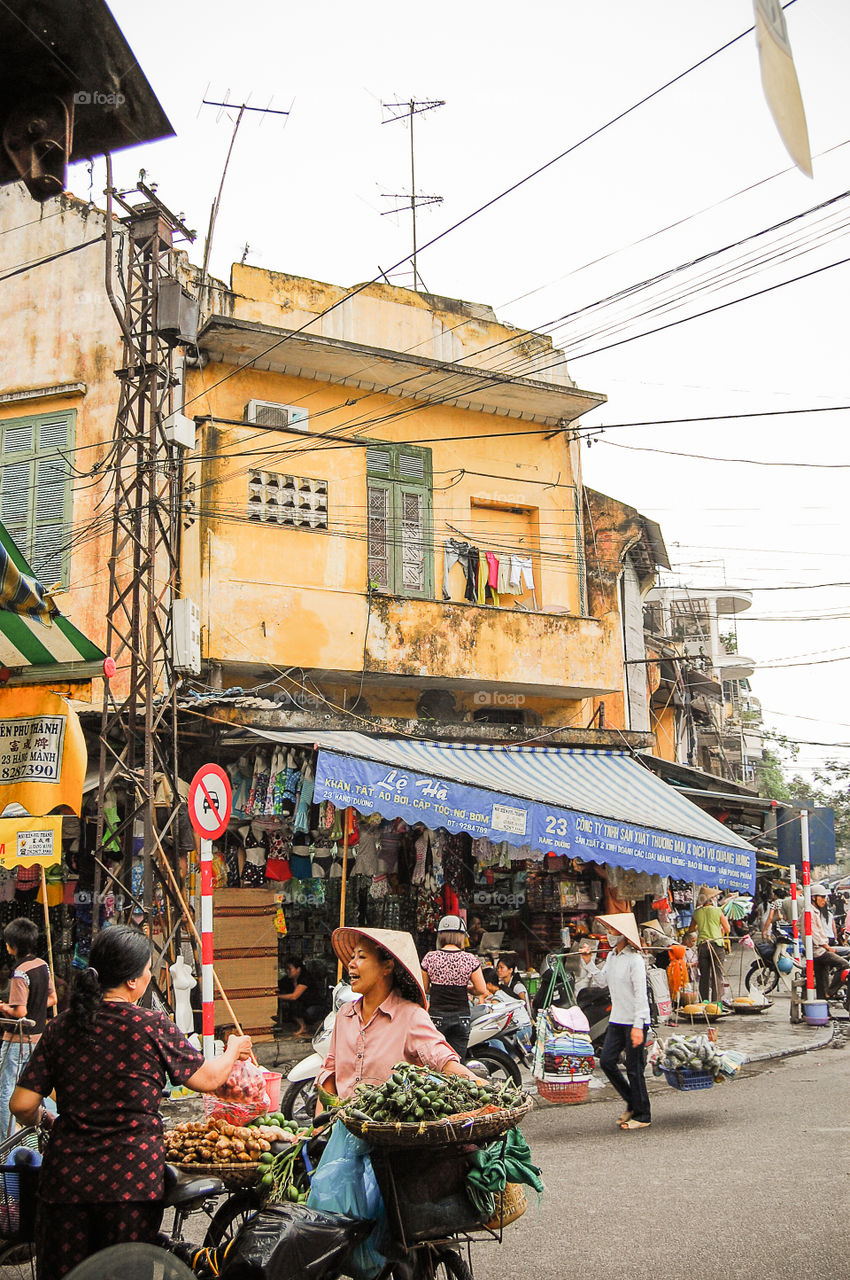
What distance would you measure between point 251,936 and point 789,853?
9.40 meters

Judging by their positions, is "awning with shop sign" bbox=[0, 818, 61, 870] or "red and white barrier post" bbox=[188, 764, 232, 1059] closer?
"awning with shop sign" bbox=[0, 818, 61, 870]

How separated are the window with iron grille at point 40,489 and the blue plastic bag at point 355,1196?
38.2 ft

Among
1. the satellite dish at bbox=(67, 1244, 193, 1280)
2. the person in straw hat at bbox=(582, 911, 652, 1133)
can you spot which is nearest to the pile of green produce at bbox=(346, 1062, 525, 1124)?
the satellite dish at bbox=(67, 1244, 193, 1280)

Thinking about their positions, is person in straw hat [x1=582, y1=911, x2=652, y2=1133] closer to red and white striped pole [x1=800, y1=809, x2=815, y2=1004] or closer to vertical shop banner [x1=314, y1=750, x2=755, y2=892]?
vertical shop banner [x1=314, y1=750, x2=755, y2=892]

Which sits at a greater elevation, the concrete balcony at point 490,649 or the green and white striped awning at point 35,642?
the concrete balcony at point 490,649

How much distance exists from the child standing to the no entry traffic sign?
2.15m

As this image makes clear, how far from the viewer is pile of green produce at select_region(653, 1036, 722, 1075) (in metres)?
9.17

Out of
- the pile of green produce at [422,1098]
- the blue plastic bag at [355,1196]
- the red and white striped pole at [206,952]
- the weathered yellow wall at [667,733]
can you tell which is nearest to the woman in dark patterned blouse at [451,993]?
the red and white striped pole at [206,952]

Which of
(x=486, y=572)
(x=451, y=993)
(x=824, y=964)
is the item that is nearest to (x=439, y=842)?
(x=486, y=572)

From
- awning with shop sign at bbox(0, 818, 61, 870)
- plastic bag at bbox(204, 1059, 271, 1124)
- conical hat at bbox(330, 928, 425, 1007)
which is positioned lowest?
plastic bag at bbox(204, 1059, 271, 1124)

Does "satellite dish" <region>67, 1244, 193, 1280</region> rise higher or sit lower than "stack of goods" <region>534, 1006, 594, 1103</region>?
higher

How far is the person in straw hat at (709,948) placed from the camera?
16875 mm

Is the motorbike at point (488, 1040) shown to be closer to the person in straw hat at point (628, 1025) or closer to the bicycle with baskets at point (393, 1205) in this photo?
the person in straw hat at point (628, 1025)

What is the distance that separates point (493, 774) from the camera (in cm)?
1349
